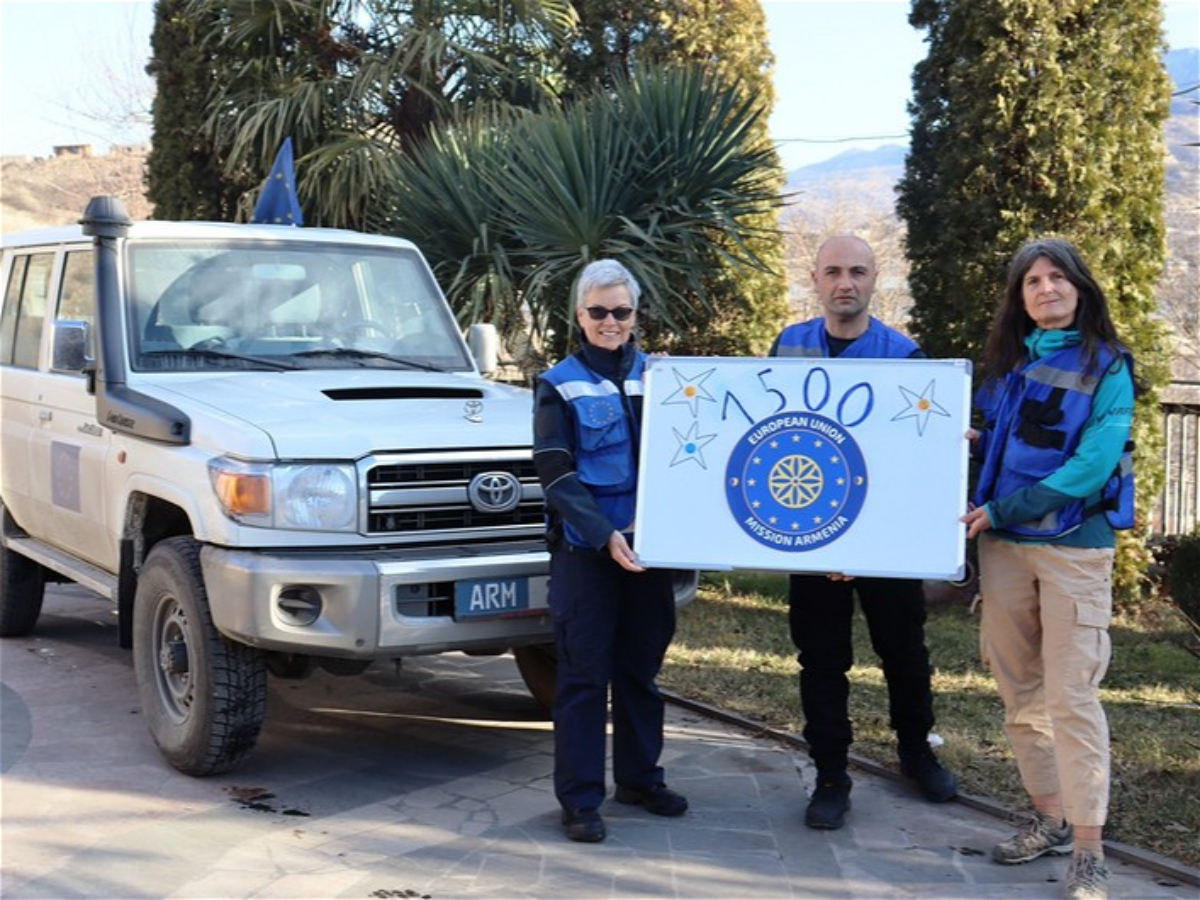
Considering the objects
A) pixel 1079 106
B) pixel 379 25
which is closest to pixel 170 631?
pixel 1079 106

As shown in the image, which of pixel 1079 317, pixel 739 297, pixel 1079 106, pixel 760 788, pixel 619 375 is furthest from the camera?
pixel 739 297

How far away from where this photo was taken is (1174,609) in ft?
27.9

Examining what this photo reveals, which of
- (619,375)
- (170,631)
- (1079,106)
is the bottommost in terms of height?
(170,631)

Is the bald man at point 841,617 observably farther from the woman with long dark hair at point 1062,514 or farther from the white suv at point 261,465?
the white suv at point 261,465

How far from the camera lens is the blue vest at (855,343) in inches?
189

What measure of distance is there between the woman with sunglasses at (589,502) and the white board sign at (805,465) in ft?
0.56

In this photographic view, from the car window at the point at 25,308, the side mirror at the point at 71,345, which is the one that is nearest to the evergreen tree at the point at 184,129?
the car window at the point at 25,308

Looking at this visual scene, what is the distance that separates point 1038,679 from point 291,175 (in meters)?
5.14

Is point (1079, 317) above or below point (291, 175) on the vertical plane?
below

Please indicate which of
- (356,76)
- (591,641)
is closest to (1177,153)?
(356,76)

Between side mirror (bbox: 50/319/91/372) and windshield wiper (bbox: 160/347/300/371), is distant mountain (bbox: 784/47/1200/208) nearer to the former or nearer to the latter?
windshield wiper (bbox: 160/347/300/371)

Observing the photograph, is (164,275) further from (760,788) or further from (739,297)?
(739,297)

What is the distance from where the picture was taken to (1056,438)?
4.23 m

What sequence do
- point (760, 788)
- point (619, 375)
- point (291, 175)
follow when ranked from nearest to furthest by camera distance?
point (619, 375) < point (760, 788) < point (291, 175)
